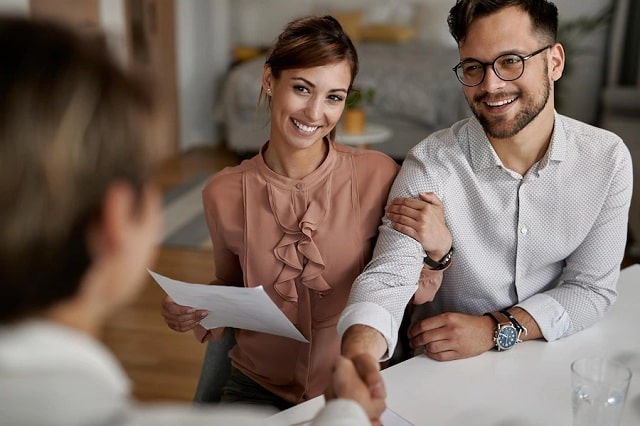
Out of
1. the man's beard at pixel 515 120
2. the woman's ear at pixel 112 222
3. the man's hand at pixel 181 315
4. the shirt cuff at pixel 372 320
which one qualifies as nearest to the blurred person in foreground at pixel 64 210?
the woman's ear at pixel 112 222

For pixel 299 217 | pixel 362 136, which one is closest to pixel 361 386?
pixel 299 217

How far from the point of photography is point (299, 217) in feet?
4.87

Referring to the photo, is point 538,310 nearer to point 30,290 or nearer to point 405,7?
point 30,290

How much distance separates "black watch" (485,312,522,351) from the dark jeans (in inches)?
18.5

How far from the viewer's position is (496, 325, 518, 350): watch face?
1320mm

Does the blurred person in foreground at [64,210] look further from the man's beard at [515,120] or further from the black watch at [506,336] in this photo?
the man's beard at [515,120]

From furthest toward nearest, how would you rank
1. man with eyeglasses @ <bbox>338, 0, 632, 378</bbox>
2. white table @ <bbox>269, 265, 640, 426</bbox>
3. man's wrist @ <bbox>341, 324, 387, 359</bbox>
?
man with eyeglasses @ <bbox>338, 0, 632, 378</bbox> < man's wrist @ <bbox>341, 324, 387, 359</bbox> < white table @ <bbox>269, 265, 640, 426</bbox>

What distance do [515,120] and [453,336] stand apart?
504 millimetres

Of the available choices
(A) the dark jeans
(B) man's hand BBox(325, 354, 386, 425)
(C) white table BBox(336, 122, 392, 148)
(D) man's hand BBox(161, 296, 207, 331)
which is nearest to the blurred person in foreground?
(B) man's hand BBox(325, 354, 386, 425)

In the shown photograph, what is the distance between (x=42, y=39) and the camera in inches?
22.8

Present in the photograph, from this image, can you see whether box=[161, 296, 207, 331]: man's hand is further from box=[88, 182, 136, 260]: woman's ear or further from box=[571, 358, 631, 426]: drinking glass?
box=[88, 182, 136, 260]: woman's ear

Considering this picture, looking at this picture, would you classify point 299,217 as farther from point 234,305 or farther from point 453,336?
point 453,336

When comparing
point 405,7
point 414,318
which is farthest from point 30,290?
point 405,7

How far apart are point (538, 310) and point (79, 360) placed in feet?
3.31
